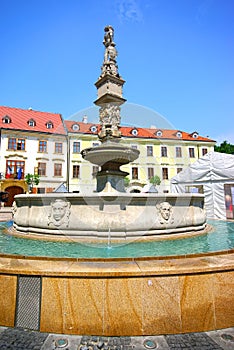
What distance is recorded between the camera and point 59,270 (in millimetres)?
2562

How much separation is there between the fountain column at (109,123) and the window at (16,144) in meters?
27.0

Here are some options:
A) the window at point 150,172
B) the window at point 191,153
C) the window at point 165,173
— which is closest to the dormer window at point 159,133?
the window at point 191,153

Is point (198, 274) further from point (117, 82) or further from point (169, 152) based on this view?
point (169, 152)

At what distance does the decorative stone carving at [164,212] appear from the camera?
18.0 ft

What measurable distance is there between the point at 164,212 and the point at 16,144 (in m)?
31.8

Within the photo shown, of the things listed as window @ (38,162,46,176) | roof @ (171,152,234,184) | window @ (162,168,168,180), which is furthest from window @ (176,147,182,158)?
roof @ (171,152,234,184)

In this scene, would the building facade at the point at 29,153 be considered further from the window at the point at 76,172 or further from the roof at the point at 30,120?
the window at the point at 76,172

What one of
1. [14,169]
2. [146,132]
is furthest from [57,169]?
[146,132]

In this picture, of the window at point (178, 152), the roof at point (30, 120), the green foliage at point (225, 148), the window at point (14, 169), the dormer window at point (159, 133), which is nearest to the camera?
the window at point (14, 169)

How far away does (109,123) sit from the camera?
8383 mm

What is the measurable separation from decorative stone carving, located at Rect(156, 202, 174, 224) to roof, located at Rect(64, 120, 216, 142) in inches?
1208

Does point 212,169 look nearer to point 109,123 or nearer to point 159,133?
point 109,123

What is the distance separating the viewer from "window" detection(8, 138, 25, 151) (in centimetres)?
3185

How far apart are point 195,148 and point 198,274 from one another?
39.7 meters
